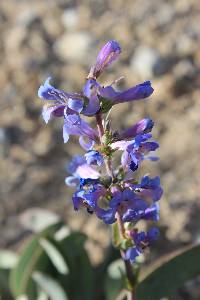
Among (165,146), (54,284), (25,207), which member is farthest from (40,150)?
(54,284)

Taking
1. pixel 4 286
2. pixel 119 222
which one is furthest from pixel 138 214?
pixel 4 286

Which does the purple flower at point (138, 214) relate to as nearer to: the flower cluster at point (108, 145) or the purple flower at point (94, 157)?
the flower cluster at point (108, 145)

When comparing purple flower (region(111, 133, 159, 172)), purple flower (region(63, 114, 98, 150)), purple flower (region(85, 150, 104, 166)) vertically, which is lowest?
purple flower (region(111, 133, 159, 172))

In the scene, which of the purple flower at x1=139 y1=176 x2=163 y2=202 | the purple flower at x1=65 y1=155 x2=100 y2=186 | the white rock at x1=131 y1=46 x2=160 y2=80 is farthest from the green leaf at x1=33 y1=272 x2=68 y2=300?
the white rock at x1=131 y1=46 x2=160 y2=80

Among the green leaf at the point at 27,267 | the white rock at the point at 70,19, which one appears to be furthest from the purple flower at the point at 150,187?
the white rock at the point at 70,19

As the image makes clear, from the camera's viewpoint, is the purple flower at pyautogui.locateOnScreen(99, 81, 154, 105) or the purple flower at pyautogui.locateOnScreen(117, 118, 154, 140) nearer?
the purple flower at pyautogui.locateOnScreen(99, 81, 154, 105)

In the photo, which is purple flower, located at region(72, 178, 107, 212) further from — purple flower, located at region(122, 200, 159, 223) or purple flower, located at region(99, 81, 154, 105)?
purple flower, located at region(99, 81, 154, 105)

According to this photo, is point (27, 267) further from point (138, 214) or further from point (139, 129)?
point (139, 129)
